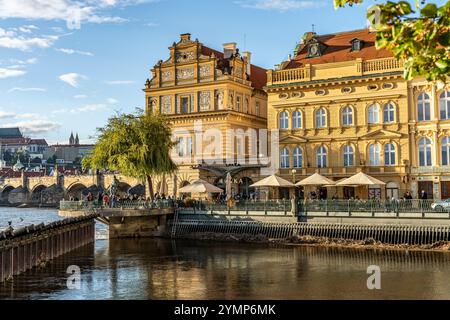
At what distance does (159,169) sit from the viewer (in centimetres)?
4969

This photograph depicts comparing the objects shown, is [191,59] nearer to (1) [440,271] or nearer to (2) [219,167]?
(2) [219,167]

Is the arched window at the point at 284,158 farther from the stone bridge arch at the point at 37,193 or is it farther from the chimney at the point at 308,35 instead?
the stone bridge arch at the point at 37,193

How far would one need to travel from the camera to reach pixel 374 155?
48125 mm

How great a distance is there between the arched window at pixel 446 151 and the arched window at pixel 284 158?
13.7 m

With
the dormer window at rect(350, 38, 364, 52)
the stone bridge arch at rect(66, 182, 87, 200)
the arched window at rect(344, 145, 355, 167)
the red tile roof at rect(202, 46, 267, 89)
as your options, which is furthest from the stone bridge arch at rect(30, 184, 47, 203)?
the arched window at rect(344, 145, 355, 167)

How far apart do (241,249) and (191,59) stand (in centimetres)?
2580

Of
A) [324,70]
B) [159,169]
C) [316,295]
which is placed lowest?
[316,295]

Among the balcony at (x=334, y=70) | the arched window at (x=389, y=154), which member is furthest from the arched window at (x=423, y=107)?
the arched window at (x=389, y=154)

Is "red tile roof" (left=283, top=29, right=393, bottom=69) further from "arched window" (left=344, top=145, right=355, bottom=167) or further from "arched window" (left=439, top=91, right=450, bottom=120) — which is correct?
"arched window" (left=344, top=145, right=355, bottom=167)

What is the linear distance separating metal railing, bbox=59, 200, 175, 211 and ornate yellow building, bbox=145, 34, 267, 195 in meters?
10.3

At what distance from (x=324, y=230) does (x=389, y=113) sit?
1282 cm

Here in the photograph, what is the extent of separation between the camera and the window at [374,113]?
157 ft

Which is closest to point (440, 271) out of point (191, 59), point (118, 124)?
point (118, 124)

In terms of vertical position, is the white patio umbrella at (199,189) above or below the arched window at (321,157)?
below
